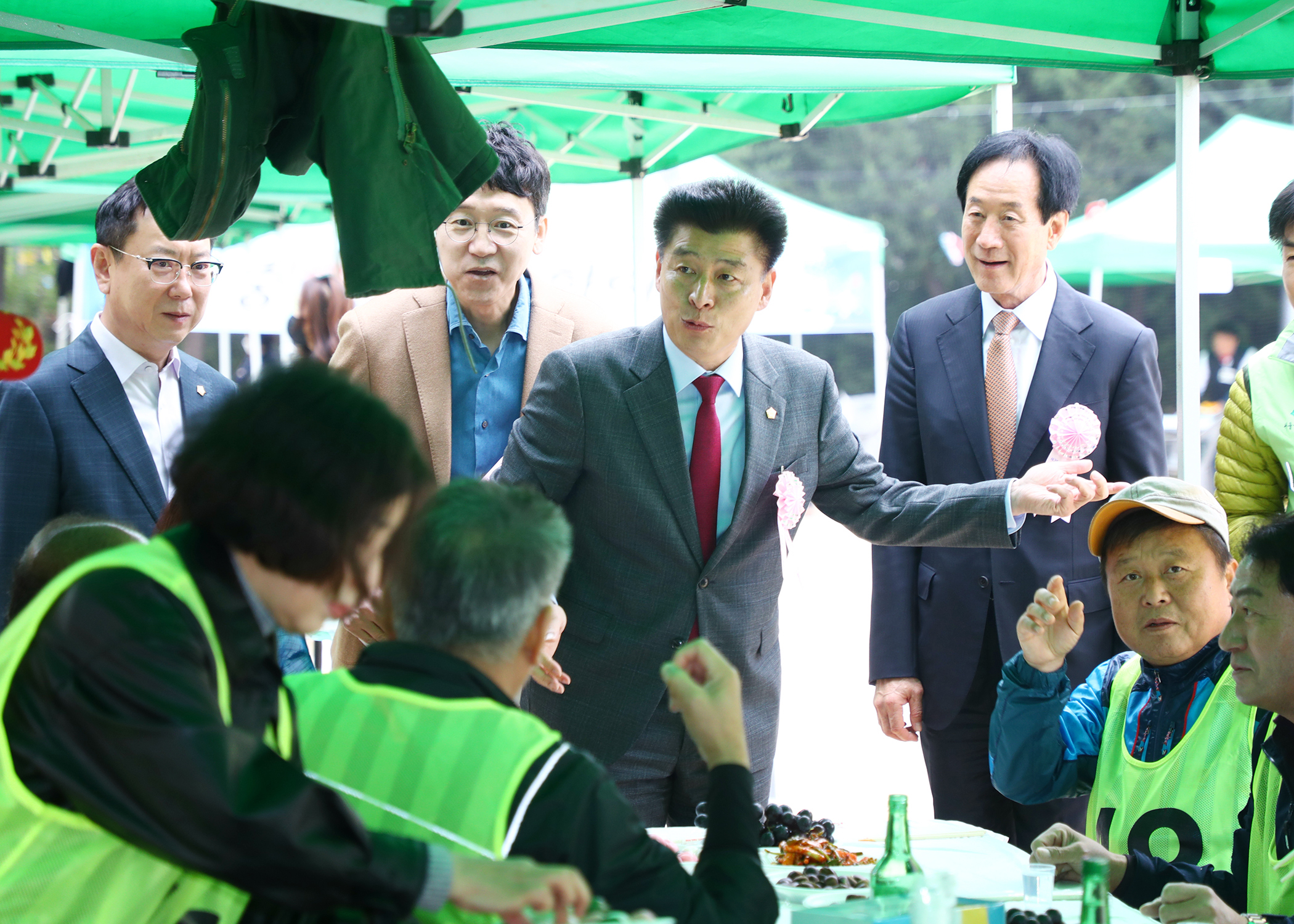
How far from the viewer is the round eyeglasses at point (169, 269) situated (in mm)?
3066

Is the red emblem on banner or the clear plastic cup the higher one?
the red emblem on banner

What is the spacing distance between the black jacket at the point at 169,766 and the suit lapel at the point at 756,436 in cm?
155

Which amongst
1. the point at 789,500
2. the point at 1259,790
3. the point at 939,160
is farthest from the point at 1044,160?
the point at 939,160

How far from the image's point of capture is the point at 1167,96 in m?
26.3

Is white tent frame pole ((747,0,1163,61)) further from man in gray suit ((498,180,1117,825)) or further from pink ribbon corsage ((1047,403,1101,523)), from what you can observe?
pink ribbon corsage ((1047,403,1101,523))

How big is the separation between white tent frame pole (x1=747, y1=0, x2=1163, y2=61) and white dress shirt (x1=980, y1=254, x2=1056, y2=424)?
64 centimetres

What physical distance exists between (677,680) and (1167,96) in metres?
28.2

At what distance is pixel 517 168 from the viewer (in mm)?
3129

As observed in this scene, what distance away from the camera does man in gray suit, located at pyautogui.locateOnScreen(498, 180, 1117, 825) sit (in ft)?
8.81

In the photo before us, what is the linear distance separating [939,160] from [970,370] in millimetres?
23894

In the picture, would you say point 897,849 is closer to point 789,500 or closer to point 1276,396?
point 789,500

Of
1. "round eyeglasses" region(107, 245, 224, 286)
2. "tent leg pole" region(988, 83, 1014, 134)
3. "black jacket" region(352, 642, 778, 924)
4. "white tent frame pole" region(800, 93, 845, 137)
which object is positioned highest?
"white tent frame pole" region(800, 93, 845, 137)

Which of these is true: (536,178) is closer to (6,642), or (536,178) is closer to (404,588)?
(404,588)

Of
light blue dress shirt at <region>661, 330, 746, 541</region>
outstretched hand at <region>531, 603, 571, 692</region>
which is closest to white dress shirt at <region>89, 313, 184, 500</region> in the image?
outstretched hand at <region>531, 603, 571, 692</region>
